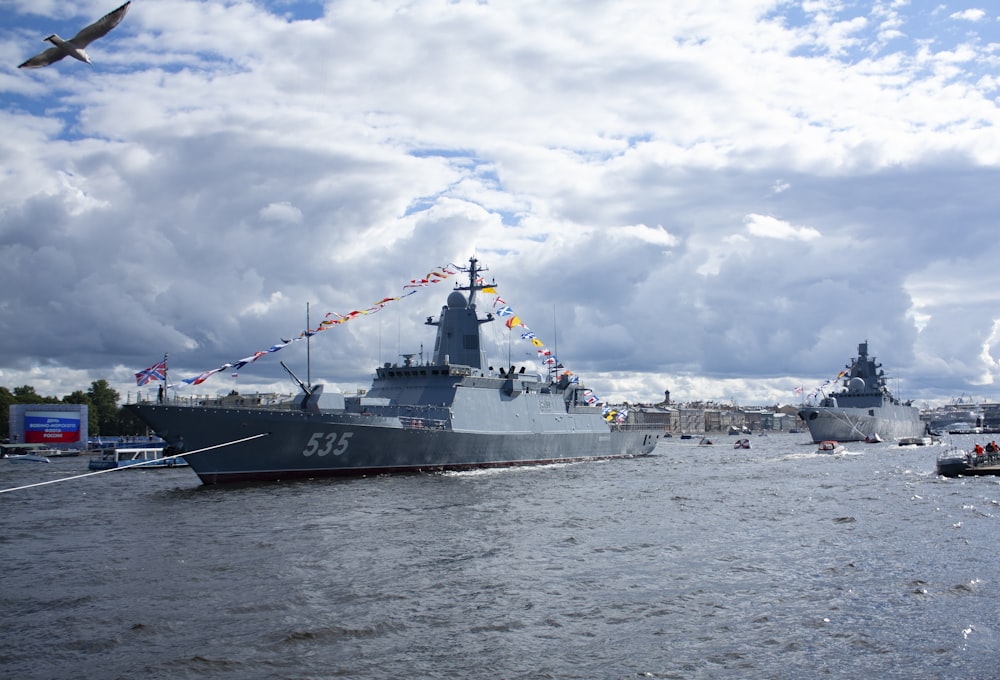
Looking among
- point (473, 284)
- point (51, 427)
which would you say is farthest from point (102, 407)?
point (473, 284)

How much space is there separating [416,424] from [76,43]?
2445 cm

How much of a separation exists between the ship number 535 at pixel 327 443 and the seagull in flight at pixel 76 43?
1977cm

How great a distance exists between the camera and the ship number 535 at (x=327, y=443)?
27023 millimetres

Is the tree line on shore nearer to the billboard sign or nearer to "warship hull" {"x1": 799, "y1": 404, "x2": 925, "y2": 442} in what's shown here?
the billboard sign

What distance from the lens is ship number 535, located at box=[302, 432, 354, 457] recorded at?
88.7 ft

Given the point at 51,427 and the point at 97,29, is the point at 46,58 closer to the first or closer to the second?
the point at 97,29

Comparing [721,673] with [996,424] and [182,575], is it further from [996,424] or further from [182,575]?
[996,424]

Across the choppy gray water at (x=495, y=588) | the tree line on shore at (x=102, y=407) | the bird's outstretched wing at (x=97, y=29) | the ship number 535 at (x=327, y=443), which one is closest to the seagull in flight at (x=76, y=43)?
the bird's outstretched wing at (x=97, y=29)

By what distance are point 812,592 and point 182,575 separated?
10073 mm

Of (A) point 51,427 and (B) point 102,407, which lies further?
(B) point 102,407

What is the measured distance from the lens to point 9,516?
69.1 feet

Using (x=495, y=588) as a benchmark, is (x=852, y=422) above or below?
above

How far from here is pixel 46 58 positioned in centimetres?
823

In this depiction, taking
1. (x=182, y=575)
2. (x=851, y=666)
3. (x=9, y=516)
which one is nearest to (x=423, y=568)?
(x=182, y=575)
